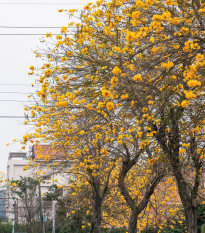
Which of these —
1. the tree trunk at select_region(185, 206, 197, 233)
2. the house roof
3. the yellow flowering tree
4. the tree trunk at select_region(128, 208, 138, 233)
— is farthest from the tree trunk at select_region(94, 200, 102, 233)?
the tree trunk at select_region(185, 206, 197, 233)

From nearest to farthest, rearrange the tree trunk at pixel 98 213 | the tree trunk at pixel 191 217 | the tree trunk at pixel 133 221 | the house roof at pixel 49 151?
the tree trunk at pixel 191 217 → the tree trunk at pixel 133 221 → the house roof at pixel 49 151 → the tree trunk at pixel 98 213

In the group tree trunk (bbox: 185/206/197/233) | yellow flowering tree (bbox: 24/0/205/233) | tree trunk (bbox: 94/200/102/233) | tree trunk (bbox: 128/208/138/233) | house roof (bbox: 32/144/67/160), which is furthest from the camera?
tree trunk (bbox: 94/200/102/233)

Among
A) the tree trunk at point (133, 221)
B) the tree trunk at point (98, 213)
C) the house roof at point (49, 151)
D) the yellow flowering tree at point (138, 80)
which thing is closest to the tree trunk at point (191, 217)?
the yellow flowering tree at point (138, 80)

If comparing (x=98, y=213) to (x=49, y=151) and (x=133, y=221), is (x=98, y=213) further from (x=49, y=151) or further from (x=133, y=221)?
(x=49, y=151)

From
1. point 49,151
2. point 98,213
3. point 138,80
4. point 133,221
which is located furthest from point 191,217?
point 98,213

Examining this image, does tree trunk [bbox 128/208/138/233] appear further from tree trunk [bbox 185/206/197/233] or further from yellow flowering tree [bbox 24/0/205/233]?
tree trunk [bbox 185/206/197/233]

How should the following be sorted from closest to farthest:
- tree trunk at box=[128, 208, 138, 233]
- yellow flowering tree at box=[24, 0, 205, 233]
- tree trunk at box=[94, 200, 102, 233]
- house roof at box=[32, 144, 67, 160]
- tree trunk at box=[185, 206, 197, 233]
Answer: yellow flowering tree at box=[24, 0, 205, 233] → tree trunk at box=[185, 206, 197, 233] → tree trunk at box=[128, 208, 138, 233] → house roof at box=[32, 144, 67, 160] → tree trunk at box=[94, 200, 102, 233]

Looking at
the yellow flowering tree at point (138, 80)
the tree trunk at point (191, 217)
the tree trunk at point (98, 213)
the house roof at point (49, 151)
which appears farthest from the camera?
the tree trunk at point (98, 213)

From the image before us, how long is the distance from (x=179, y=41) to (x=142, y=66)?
0.60m

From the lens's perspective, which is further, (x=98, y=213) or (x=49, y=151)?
(x=98, y=213)

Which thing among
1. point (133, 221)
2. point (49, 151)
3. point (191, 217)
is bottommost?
point (191, 217)

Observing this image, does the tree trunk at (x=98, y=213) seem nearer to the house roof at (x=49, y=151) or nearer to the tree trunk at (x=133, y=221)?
the house roof at (x=49, y=151)

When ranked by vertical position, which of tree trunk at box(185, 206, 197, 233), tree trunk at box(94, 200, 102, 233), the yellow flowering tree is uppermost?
the yellow flowering tree

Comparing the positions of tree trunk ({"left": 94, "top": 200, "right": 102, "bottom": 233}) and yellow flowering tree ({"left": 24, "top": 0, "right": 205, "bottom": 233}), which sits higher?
yellow flowering tree ({"left": 24, "top": 0, "right": 205, "bottom": 233})
